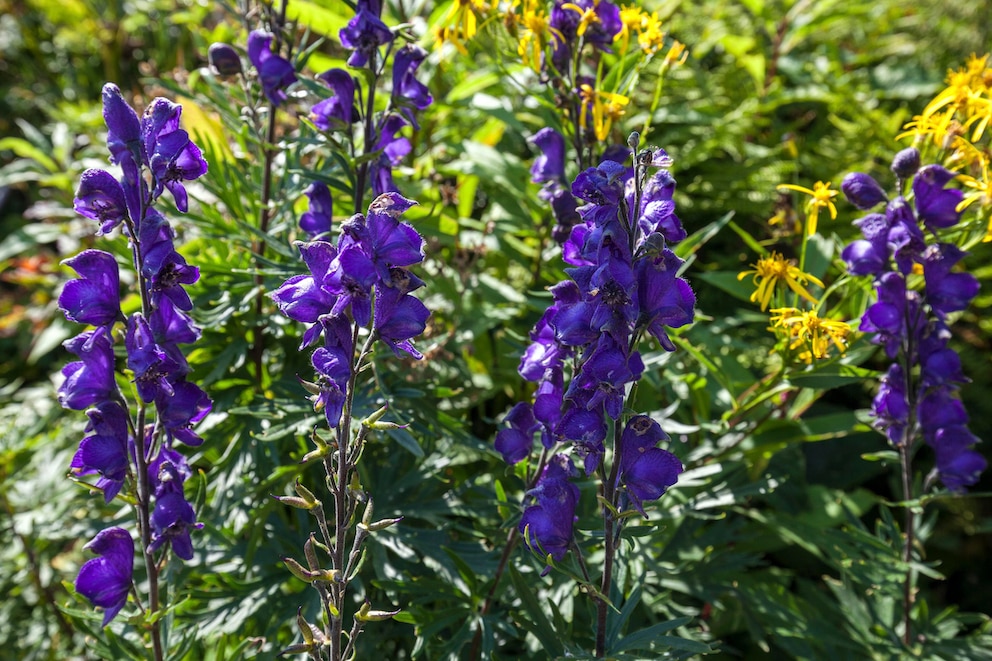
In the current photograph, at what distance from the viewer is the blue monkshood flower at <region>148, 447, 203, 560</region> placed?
4.75 ft

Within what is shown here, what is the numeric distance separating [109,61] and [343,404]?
153 inches

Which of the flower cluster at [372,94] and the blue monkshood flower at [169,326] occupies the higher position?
the flower cluster at [372,94]

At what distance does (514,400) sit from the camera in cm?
249

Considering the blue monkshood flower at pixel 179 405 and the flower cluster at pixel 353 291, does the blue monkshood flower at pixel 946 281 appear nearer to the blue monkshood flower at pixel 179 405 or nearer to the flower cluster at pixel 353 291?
the flower cluster at pixel 353 291

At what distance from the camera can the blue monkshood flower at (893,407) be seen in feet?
6.22

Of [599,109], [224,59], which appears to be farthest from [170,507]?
[599,109]

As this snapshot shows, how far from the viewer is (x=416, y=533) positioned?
190cm

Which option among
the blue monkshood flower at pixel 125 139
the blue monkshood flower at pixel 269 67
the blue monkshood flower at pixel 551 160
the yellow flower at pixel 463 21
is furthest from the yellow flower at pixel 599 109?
the blue monkshood flower at pixel 125 139

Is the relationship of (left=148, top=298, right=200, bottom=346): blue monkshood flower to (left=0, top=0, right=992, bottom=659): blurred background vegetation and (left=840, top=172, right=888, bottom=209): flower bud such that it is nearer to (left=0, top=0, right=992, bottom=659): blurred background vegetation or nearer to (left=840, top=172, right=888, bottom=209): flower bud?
(left=0, top=0, right=992, bottom=659): blurred background vegetation

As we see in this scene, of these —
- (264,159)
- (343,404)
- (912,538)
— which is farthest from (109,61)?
(912,538)

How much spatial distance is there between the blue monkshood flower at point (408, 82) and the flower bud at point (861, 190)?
934 millimetres

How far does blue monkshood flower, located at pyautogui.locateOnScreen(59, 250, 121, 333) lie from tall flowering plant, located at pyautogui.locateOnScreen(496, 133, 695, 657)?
2.26 feet

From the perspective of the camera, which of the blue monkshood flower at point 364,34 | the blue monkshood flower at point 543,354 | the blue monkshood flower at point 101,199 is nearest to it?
the blue monkshood flower at point 101,199

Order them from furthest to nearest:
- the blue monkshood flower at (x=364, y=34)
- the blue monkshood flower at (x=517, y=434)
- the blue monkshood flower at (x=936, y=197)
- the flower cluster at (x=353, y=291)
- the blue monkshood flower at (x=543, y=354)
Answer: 1. the blue monkshood flower at (x=936, y=197)
2. the blue monkshood flower at (x=364, y=34)
3. the blue monkshood flower at (x=517, y=434)
4. the blue monkshood flower at (x=543, y=354)
5. the flower cluster at (x=353, y=291)
